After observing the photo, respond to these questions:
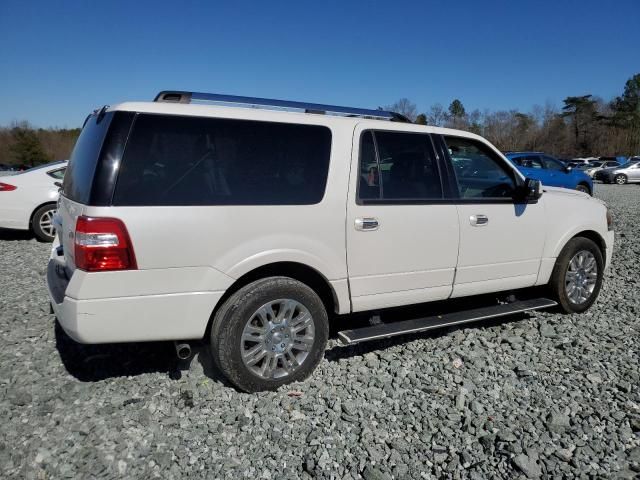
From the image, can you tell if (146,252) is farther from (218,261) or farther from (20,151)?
(20,151)

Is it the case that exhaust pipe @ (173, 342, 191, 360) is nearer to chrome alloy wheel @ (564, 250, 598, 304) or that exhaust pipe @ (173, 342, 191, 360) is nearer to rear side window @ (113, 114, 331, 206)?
rear side window @ (113, 114, 331, 206)

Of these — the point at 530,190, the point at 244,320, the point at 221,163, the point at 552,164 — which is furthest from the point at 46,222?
the point at 552,164

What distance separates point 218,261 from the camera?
3029mm

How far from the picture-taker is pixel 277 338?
131 inches

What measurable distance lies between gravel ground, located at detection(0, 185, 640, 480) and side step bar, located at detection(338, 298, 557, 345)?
28cm

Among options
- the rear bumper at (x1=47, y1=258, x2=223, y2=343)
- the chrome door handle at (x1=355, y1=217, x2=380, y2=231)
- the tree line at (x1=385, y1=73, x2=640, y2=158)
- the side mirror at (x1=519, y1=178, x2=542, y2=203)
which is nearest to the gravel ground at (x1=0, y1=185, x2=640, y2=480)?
the rear bumper at (x1=47, y1=258, x2=223, y2=343)

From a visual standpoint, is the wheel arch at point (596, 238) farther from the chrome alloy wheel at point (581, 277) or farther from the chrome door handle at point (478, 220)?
the chrome door handle at point (478, 220)

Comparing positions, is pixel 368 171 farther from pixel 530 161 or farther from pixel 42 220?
pixel 530 161

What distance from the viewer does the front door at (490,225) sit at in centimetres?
404

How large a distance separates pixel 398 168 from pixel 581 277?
2544 mm

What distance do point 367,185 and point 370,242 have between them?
43 cm

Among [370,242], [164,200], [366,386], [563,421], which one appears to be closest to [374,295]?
[370,242]

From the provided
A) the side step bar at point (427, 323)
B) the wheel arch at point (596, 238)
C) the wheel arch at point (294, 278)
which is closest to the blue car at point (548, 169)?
the wheel arch at point (596, 238)

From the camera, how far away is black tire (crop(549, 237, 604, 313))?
4703 mm
